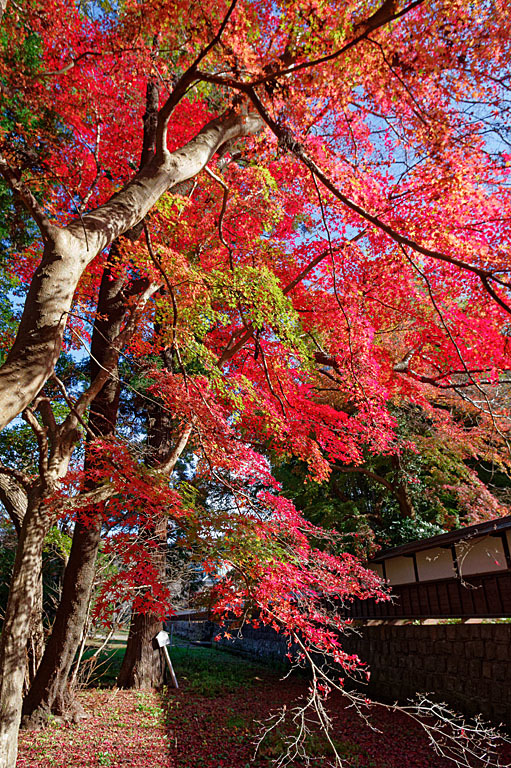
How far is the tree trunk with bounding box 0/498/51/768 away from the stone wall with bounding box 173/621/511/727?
626 centimetres

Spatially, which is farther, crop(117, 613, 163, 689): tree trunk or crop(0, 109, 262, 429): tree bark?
crop(117, 613, 163, 689): tree trunk

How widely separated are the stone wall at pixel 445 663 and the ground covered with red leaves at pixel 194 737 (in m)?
0.81

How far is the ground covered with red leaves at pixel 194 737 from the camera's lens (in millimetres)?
5324

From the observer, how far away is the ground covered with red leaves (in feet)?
17.5

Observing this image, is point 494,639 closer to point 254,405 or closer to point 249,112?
point 254,405

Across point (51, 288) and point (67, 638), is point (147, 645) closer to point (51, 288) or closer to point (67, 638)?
point (67, 638)

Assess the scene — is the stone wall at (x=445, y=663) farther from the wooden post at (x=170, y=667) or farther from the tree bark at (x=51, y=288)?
the tree bark at (x=51, y=288)

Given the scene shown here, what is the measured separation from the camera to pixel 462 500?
397 inches

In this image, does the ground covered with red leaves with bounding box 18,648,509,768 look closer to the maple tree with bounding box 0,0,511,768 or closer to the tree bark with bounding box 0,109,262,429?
the maple tree with bounding box 0,0,511,768

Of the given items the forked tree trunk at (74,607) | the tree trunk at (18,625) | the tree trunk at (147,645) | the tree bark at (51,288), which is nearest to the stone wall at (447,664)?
the tree trunk at (147,645)

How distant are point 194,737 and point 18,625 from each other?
354cm

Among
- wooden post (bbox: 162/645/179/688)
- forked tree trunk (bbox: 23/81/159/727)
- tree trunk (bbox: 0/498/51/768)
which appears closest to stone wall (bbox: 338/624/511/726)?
wooden post (bbox: 162/645/179/688)

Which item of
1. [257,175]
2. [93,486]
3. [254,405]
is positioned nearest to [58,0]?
[257,175]

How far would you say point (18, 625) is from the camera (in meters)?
4.65
